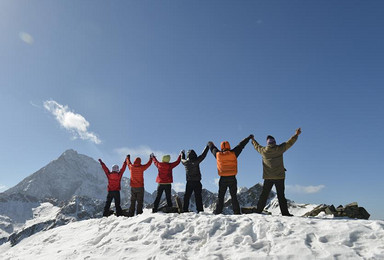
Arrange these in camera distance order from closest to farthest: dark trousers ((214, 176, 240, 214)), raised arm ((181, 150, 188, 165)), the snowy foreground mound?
the snowy foreground mound
dark trousers ((214, 176, 240, 214))
raised arm ((181, 150, 188, 165))

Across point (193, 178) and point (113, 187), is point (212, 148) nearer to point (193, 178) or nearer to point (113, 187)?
point (193, 178)

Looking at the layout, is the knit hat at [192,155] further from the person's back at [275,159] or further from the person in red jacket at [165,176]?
the person's back at [275,159]

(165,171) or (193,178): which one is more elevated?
(165,171)

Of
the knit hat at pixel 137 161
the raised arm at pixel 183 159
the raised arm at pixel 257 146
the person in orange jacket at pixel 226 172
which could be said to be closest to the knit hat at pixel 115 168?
the knit hat at pixel 137 161

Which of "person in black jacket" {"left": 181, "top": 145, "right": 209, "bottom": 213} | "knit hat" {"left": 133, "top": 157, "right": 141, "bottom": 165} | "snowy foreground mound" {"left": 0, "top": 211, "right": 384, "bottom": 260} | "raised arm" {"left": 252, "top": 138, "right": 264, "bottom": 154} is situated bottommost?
"snowy foreground mound" {"left": 0, "top": 211, "right": 384, "bottom": 260}

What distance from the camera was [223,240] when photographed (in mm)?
7453

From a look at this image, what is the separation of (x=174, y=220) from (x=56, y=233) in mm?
6549

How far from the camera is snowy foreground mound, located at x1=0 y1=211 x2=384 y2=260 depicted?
20.7 feet

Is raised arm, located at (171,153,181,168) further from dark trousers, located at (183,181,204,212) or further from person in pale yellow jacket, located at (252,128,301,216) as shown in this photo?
person in pale yellow jacket, located at (252,128,301,216)

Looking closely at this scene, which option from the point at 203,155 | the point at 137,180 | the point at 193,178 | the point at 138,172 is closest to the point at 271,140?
the point at 203,155

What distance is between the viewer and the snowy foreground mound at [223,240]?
20.7ft

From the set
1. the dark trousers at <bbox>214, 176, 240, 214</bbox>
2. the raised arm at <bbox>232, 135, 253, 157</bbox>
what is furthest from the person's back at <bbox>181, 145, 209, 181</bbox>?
the raised arm at <bbox>232, 135, 253, 157</bbox>

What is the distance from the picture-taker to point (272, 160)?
34.1ft


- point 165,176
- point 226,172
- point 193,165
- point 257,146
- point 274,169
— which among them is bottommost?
point 274,169
